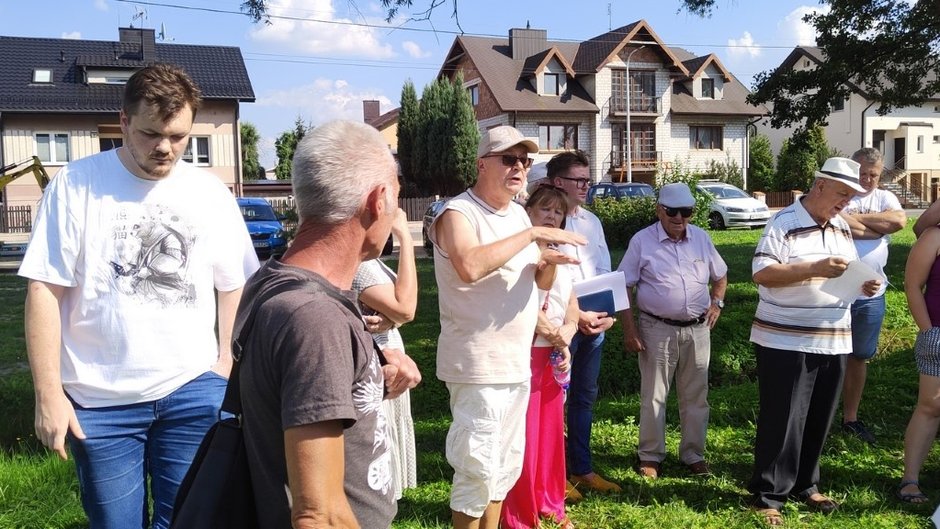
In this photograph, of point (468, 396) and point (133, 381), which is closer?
point (133, 381)

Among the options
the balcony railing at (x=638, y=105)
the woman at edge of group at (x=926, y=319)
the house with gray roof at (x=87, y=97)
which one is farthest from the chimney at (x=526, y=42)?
the woman at edge of group at (x=926, y=319)

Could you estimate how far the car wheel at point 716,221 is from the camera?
26.5 m

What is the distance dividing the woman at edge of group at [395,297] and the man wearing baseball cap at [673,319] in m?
1.99

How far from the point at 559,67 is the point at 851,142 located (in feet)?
71.2

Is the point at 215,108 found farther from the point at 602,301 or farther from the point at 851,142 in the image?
the point at 851,142

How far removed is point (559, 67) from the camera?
155ft

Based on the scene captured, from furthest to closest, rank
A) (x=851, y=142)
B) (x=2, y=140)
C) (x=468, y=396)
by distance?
(x=851, y=142), (x=2, y=140), (x=468, y=396)

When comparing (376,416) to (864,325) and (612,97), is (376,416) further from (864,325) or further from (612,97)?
(612,97)

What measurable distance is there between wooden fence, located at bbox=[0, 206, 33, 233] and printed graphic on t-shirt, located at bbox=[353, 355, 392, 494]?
3648 cm

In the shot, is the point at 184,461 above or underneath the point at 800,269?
underneath

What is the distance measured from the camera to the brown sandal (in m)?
4.47

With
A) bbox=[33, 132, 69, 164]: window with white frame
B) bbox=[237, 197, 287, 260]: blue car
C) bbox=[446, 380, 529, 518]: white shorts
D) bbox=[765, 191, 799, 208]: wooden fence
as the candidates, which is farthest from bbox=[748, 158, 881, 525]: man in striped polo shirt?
bbox=[765, 191, 799, 208]: wooden fence

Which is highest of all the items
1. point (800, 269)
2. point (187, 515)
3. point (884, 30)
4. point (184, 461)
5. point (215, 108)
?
point (215, 108)

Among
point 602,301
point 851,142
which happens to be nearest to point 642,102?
point 851,142
